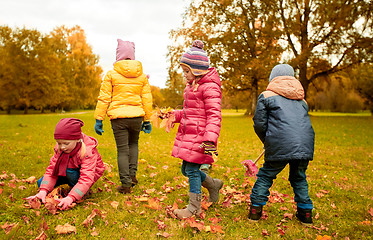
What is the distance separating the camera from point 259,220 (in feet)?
11.2

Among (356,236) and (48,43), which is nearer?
(356,236)

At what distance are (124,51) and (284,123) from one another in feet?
8.55

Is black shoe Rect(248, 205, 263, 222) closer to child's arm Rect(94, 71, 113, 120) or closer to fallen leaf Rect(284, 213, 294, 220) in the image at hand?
fallen leaf Rect(284, 213, 294, 220)

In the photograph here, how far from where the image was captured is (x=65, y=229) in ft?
9.52

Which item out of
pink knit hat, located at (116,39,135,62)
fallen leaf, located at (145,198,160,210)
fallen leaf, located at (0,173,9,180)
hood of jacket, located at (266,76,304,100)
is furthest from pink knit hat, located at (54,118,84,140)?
hood of jacket, located at (266,76,304,100)

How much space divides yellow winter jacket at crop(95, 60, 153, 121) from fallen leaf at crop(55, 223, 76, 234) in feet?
5.30

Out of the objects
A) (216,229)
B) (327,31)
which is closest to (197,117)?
(216,229)

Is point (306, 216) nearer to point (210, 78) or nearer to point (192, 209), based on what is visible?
point (192, 209)

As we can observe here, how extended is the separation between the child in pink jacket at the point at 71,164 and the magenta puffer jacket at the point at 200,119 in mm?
1147

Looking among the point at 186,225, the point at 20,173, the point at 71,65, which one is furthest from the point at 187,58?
the point at 71,65

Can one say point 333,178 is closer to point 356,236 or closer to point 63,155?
point 356,236

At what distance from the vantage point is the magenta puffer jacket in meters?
3.20

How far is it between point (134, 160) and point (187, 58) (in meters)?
2.07

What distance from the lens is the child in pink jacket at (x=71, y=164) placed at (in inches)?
132
